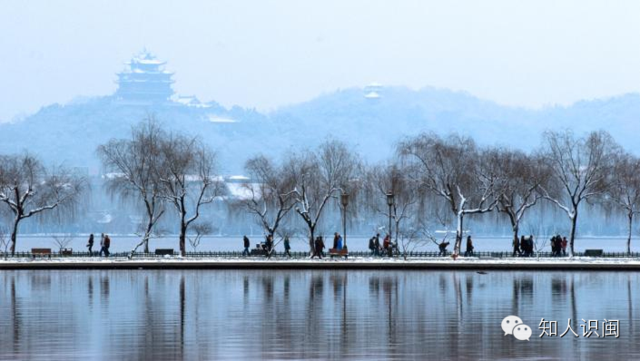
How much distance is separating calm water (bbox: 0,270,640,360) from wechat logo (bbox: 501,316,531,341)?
0.66 ft

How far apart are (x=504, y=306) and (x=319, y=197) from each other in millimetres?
36911

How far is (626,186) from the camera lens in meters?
63.7

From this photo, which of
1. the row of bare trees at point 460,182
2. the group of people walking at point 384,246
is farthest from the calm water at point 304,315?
the row of bare trees at point 460,182

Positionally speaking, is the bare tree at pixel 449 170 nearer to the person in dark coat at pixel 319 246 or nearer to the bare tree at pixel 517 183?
the bare tree at pixel 517 183

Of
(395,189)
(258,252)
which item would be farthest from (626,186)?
(258,252)

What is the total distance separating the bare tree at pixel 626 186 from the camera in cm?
6322

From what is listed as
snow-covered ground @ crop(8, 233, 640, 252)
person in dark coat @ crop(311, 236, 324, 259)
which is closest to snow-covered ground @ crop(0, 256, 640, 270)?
person in dark coat @ crop(311, 236, 324, 259)

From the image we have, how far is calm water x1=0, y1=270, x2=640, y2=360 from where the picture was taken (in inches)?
845

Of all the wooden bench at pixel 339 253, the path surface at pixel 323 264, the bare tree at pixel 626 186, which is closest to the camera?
the path surface at pixel 323 264

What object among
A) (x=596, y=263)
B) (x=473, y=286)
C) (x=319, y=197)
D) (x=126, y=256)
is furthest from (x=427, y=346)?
(x=319, y=197)

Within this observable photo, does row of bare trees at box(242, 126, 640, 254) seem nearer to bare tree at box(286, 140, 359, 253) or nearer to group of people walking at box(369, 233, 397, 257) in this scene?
bare tree at box(286, 140, 359, 253)

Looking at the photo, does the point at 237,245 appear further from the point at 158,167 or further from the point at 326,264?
the point at 326,264

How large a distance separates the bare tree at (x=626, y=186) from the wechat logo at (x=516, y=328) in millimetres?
37263

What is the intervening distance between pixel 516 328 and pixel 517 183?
38971 mm
